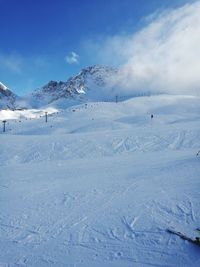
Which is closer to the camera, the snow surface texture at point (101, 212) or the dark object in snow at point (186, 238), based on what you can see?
the dark object in snow at point (186, 238)

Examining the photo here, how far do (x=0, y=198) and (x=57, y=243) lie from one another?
5.27m

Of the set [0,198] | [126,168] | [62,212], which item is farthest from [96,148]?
[62,212]

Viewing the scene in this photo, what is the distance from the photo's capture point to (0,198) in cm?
1293

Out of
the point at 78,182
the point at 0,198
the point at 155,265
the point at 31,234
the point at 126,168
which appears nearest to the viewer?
the point at 155,265

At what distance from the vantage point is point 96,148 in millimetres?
24922

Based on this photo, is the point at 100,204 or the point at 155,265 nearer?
the point at 155,265

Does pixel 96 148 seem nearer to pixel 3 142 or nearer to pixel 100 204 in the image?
pixel 3 142

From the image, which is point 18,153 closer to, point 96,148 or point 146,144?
point 96,148

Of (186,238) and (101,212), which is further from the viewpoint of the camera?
(101,212)

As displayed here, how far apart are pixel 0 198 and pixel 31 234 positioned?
4.29 m

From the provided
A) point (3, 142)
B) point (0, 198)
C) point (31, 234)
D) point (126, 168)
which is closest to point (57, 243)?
point (31, 234)

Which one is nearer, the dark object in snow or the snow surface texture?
the dark object in snow

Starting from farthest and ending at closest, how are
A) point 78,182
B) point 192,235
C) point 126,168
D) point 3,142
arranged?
1. point 3,142
2. point 126,168
3. point 78,182
4. point 192,235

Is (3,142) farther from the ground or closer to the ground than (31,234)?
farther from the ground
